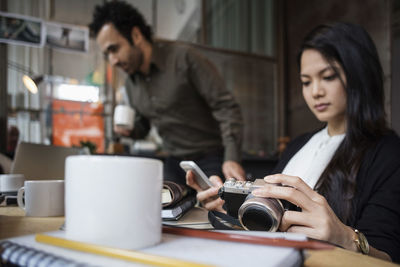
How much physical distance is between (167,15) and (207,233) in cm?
319

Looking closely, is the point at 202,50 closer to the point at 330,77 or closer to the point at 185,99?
the point at 185,99

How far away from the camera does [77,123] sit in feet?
9.36

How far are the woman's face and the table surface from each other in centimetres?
63

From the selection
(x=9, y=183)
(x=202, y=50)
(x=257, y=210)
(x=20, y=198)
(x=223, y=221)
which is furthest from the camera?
(x=202, y=50)

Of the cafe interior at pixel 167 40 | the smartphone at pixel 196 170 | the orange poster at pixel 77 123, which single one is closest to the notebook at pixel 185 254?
the smartphone at pixel 196 170

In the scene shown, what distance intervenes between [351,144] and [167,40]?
248 cm

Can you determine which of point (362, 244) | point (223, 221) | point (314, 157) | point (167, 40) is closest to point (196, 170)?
point (223, 221)

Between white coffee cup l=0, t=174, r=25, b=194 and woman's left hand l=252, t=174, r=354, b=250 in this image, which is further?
white coffee cup l=0, t=174, r=25, b=194

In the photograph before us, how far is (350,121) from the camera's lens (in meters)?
0.92

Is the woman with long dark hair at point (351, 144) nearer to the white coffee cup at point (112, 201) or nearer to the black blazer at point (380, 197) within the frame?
the black blazer at point (380, 197)

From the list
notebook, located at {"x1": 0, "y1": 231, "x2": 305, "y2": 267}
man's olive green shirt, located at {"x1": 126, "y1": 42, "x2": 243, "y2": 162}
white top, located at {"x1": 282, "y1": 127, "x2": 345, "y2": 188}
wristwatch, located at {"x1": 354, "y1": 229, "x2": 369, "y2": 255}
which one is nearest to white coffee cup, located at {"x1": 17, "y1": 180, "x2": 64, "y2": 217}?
notebook, located at {"x1": 0, "y1": 231, "x2": 305, "y2": 267}

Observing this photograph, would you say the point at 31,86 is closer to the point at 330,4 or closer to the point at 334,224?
the point at 334,224

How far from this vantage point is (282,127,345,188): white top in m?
0.96

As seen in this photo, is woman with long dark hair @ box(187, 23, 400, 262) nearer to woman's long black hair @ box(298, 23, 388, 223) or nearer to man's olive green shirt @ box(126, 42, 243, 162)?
woman's long black hair @ box(298, 23, 388, 223)
